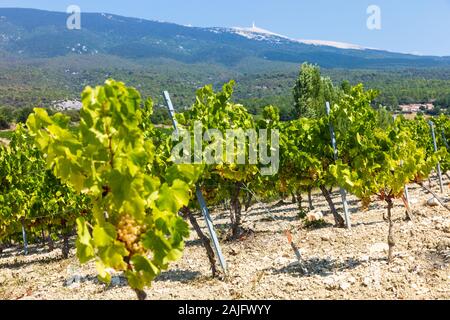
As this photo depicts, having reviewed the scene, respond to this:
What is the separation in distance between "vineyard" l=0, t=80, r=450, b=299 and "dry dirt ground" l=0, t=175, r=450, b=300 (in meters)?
0.04

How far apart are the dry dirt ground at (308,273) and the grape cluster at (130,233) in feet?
12.9

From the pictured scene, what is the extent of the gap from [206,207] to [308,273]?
7.56ft

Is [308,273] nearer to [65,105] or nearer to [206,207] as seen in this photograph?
[206,207]

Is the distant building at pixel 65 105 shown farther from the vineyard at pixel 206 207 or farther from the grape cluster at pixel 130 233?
the grape cluster at pixel 130 233

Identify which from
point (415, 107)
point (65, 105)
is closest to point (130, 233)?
point (415, 107)

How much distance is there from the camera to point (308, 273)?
8180mm

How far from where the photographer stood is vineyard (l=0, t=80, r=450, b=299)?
3707 millimetres

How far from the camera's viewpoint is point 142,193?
12.6 ft

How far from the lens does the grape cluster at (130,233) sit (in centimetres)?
387

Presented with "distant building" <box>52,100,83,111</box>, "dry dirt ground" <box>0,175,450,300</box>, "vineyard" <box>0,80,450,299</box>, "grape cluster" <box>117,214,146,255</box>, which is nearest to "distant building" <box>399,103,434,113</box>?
"distant building" <box>52,100,83,111</box>

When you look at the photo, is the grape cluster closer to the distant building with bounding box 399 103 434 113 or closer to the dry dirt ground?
the dry dirt ground

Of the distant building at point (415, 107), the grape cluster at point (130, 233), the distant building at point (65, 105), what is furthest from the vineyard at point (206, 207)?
the distant building at point (65, 105)
